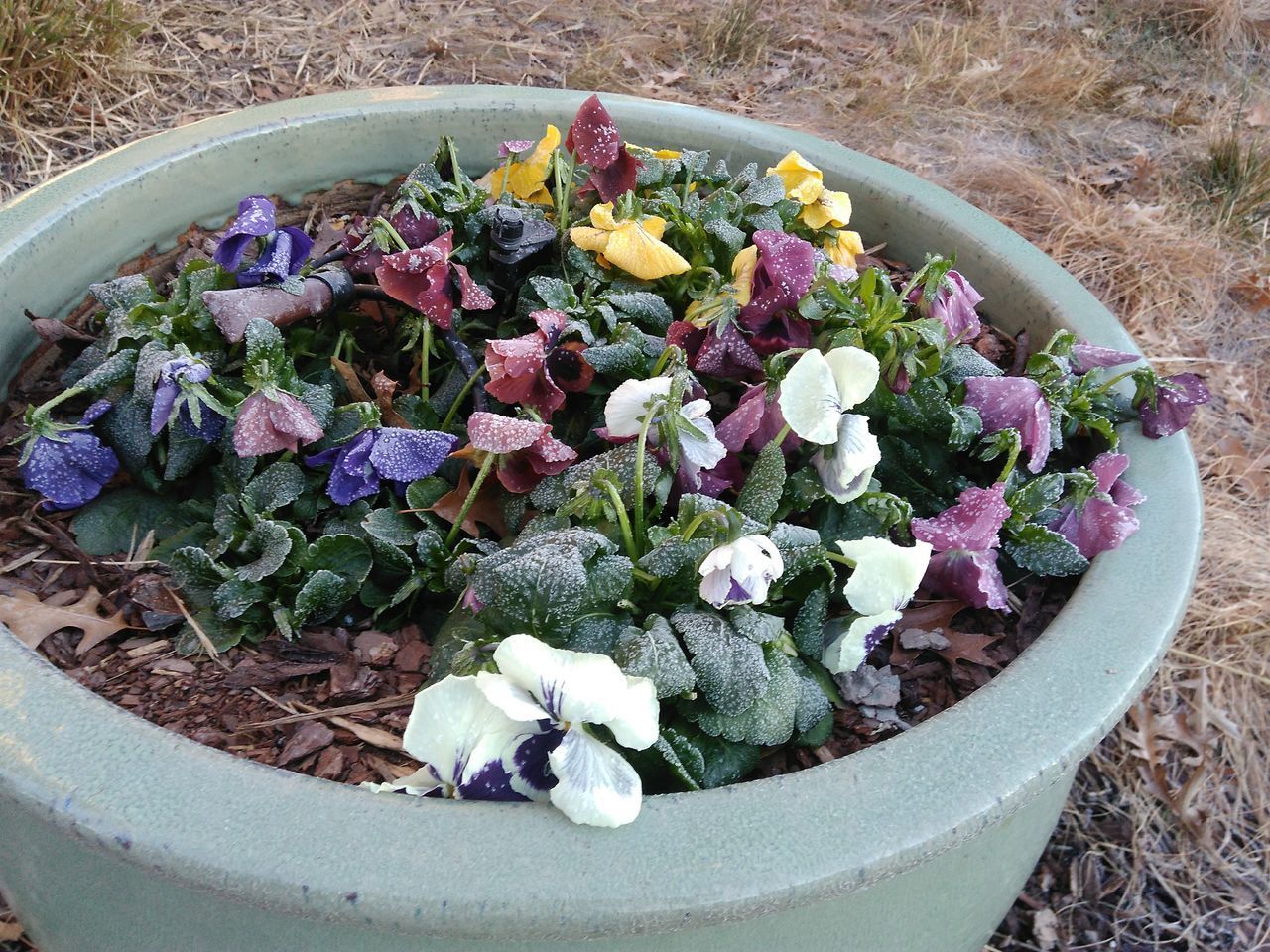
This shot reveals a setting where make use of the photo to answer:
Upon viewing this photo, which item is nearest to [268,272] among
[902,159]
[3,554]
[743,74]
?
[3,554]

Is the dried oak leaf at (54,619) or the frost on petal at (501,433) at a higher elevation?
the frost on petal at (501,433)

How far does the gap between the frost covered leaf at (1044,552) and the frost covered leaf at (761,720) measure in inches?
10.7

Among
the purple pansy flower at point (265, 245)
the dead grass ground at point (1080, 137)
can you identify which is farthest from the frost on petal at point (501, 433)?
the dead grass ground at point (1080, 137)

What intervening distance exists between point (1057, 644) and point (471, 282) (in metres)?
0.65

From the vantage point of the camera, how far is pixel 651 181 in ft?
3.81

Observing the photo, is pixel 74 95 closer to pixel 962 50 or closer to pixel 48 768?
pixel 48 768

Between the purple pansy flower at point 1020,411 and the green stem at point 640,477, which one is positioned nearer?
the green stem at point 640,477

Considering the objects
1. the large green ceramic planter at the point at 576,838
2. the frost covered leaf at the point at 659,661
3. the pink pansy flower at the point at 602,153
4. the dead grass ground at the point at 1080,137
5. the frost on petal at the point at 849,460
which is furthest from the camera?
the dead grass ground at the point at 1080,137

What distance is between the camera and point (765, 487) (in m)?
0.84

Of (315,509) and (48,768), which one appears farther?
(315,509)

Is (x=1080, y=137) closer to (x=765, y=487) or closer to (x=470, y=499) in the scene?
(x=765, y=487)

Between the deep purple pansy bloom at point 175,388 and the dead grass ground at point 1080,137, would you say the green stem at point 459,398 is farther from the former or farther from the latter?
the dead grass ground at point 1080,137

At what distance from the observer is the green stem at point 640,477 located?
2.55 feet

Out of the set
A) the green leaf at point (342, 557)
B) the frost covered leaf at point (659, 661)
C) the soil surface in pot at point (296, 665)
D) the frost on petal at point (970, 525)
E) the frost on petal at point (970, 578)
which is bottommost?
the soil surface in pot at point (296, 665)
